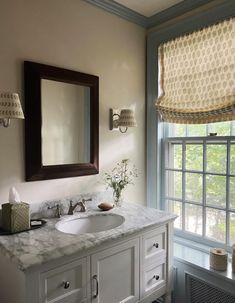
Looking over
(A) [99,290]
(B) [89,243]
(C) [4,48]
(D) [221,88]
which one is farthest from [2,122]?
(D) [221,88]

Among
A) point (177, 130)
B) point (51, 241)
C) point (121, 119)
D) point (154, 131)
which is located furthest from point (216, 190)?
point (51, 241)

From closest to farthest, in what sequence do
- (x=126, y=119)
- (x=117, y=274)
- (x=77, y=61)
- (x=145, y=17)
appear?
(x=117, y=274) → (x=77, y=61) → (x=126, y=119) → (x=145, y=17)

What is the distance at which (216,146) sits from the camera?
2.05 meters

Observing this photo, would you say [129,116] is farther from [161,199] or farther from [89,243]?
[89,243]

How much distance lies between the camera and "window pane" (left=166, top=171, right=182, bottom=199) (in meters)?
2.31

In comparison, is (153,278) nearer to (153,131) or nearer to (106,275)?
(106,275)

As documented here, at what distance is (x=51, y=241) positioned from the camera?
1282 mm

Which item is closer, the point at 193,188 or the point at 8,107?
the point at 8,107

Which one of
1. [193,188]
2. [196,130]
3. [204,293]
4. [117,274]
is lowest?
[204,293]

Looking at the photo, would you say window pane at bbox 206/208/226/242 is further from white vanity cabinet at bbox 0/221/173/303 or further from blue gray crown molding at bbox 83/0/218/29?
blue gray crown molding at bbox 83/0/218/29

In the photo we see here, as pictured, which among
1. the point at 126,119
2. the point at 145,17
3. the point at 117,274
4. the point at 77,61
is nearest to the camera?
the point at 117,274

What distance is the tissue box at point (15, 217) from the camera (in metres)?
1.38

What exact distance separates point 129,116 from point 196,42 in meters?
0.79

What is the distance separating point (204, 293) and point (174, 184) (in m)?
0.89
